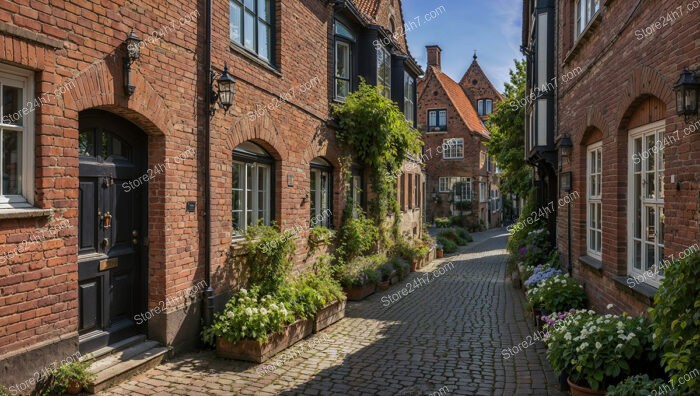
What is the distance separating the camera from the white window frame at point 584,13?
8.28 metres

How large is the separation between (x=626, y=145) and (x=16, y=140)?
684cm

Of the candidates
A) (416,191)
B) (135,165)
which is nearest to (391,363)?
(135,165)

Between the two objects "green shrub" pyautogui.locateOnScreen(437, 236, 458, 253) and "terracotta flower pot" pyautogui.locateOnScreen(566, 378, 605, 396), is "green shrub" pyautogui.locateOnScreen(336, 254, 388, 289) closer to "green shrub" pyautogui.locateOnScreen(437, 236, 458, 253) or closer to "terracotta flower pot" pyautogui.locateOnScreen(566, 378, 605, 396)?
"terracotta flower pot" pyautogui.locateOnScreen(566, 378, 605, 396)

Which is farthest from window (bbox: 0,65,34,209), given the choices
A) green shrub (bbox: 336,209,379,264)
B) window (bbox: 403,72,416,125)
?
window (bbox: 403,72,416,125)

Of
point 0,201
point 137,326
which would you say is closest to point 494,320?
point 137,326

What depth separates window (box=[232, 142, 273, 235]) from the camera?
8.53m

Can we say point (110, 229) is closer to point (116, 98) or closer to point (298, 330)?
point (116, 98)

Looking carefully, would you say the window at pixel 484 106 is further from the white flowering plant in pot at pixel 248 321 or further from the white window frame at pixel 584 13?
the white flowering plant in pot at pixel 248 321

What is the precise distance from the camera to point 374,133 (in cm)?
1278

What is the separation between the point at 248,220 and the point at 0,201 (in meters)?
4.61

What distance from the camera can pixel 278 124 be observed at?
9328 mm

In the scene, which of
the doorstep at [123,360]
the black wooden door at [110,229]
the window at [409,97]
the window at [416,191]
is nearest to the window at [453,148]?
the window at [416,191]

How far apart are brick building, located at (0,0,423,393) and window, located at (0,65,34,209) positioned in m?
0.01

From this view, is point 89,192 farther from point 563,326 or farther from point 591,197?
point 591,197
